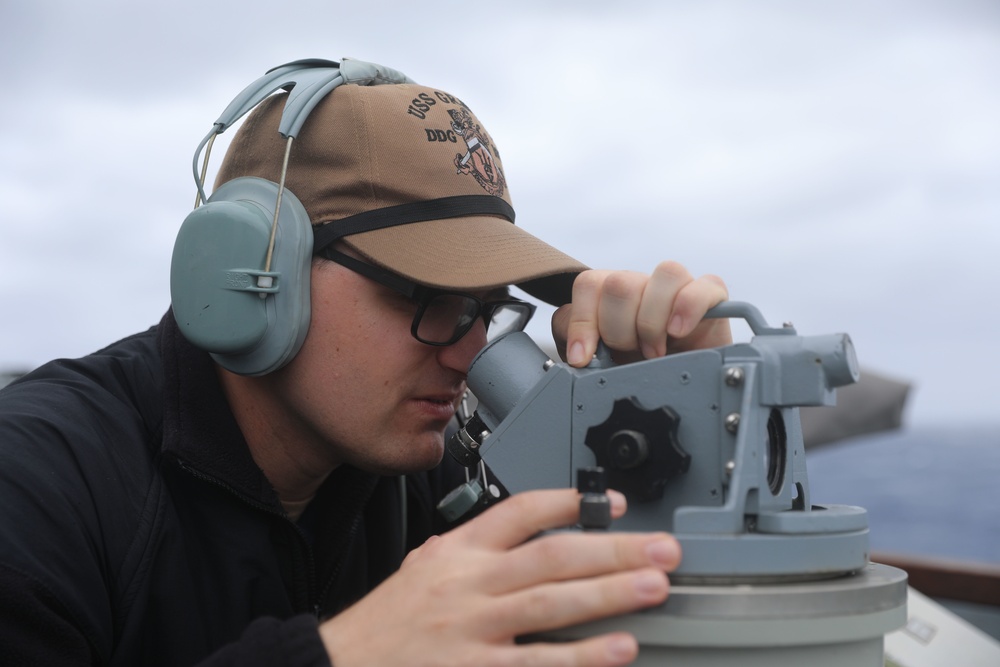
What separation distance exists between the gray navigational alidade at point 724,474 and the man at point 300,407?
148 mm

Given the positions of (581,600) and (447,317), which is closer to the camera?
(581,600)

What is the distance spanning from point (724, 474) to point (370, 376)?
0.78 meters

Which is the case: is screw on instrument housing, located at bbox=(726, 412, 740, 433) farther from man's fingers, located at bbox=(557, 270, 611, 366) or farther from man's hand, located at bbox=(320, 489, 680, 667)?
man's fingers, located at bbox=(557, 270, 611, 366)

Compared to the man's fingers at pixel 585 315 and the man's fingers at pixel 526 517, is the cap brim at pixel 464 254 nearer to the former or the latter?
the man's fingers at pixel 585 315

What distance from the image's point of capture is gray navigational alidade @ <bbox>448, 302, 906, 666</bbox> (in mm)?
889

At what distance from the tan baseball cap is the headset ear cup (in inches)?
4.7

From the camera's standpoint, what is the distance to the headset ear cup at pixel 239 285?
149cm

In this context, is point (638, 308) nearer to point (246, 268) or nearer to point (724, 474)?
point (724, 474)

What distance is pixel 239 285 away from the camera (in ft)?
4.88

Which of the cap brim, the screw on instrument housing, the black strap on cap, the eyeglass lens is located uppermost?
the black strap on cap

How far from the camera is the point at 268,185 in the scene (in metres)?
1.60

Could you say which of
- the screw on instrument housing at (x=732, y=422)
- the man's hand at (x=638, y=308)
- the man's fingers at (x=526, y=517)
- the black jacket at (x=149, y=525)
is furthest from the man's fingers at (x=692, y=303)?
the black jacket at (x=149, y=525)

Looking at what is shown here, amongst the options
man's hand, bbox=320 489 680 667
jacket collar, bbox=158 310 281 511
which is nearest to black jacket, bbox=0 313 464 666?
jacket collar, bbox=158 310 281 511

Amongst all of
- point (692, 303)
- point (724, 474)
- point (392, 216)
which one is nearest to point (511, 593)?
point (724, 474)
